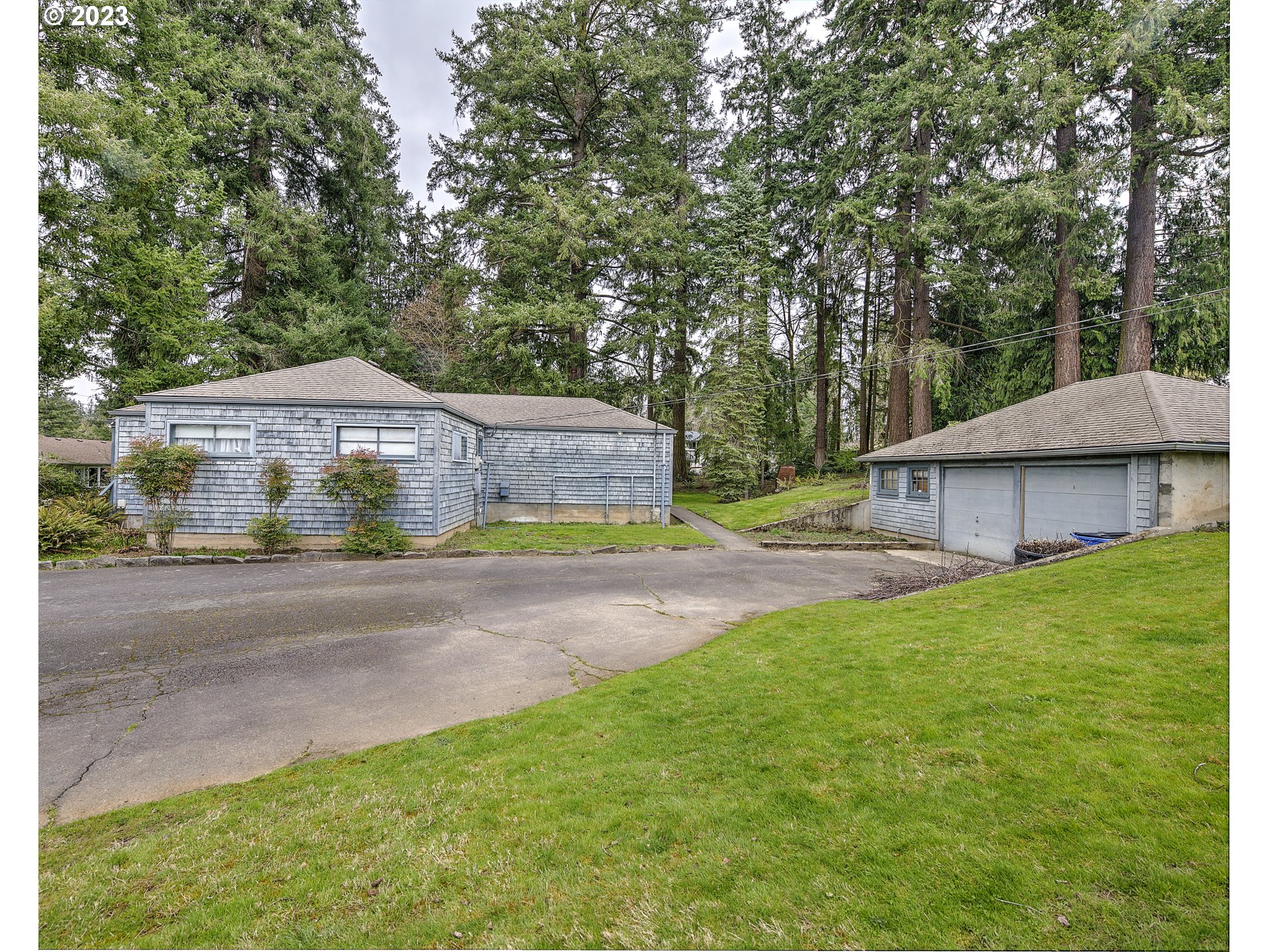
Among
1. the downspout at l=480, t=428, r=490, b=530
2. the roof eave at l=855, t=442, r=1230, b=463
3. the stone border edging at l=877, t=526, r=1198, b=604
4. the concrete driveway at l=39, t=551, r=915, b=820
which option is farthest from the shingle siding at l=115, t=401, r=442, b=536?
the roof eave at l=855, t=442, r=1230, b=463

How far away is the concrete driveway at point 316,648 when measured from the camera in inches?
159

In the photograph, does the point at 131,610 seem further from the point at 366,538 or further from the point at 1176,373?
the point at 1176,373

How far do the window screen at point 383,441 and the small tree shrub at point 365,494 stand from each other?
45cm

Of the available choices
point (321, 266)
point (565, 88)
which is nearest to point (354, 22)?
point (565, 88)

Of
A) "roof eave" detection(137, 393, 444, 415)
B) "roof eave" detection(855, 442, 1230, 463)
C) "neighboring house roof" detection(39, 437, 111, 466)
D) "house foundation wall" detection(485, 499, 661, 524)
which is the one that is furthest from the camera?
"neighboring house roof" detection(39, 437, 111, 466)

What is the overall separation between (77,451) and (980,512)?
42.7 metres

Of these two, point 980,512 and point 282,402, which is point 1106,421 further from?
point 282,402

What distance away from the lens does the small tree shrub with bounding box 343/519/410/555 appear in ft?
39.6

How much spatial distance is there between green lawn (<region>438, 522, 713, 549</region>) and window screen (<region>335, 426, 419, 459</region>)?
102 inches

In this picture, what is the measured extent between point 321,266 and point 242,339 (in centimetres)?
495

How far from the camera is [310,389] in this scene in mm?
13141


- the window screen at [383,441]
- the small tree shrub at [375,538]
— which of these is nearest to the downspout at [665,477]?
the window screen at [383,441]

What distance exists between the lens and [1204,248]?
16.5m

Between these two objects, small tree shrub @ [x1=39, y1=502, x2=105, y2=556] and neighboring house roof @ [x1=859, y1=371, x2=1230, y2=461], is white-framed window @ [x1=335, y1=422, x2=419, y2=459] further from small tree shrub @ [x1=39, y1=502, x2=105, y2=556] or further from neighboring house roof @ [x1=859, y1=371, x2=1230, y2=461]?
neighboring house roof @ [x1=859, y1=371, x2=1230, y2=461]
